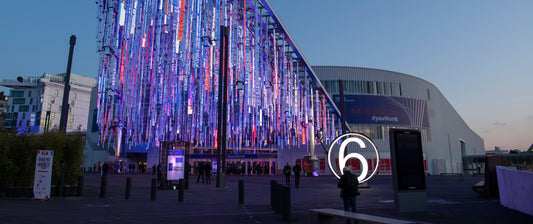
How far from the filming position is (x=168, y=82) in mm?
25953

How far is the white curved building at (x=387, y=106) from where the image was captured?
55000 mm

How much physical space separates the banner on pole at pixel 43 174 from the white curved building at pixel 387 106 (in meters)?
45.1

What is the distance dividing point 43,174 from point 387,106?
167 ft

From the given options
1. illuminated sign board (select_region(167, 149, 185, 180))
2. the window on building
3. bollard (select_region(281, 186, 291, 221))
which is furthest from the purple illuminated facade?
the window on building

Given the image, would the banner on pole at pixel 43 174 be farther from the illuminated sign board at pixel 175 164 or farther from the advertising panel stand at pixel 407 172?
the advertising panel stand at pixel 407 172

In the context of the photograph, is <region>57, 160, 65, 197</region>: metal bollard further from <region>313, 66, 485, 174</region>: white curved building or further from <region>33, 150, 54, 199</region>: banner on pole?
<region>313, 66, 485, 174</region>: white curved building

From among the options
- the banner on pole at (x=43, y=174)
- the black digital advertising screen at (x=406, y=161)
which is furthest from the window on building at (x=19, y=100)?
the black digital advertising screen at (x=406, y=161)

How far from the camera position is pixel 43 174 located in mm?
13656

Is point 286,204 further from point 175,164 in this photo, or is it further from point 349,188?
point 175,164

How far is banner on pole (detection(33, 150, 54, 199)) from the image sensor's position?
44.4ft

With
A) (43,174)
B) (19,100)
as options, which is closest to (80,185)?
(43,174)

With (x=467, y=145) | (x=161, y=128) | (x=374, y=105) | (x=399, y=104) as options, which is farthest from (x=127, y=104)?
(x=467, y=145)

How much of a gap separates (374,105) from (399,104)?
4863 mm

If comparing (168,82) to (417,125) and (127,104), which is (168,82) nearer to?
(127,104)
